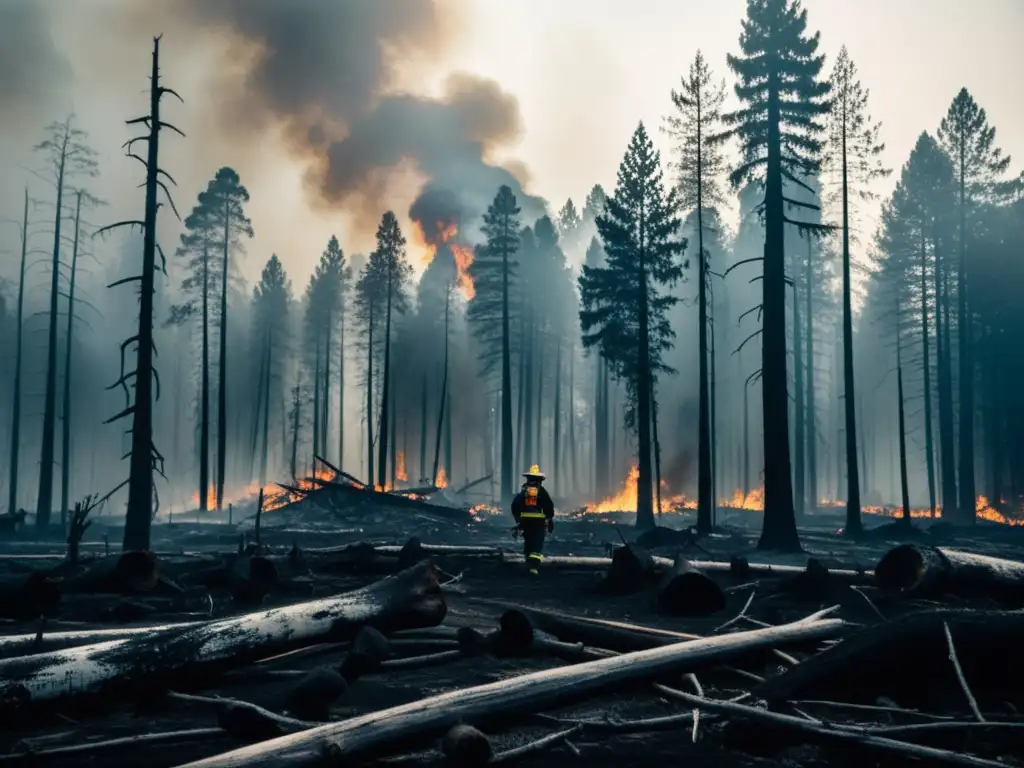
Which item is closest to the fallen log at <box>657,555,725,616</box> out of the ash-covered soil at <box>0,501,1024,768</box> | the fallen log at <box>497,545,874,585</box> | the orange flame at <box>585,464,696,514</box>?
the ash-covered soil at <box>0,501,1024,768</box>

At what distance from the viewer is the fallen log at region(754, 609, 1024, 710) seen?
492cm

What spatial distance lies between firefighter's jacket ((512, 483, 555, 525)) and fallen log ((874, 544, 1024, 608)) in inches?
217

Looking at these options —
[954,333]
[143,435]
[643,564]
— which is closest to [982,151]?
[954,333]

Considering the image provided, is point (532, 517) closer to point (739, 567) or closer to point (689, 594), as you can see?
point (739, 567)

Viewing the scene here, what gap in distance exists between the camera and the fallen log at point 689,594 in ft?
27.8

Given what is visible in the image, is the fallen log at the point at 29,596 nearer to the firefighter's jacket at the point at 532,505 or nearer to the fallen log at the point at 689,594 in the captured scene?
the firefighter's jacket at the point at 532,505

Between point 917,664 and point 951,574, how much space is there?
3228mm

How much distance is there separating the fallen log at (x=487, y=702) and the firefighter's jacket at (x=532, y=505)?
640 cm

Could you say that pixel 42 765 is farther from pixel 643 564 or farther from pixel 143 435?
pixel 143 435

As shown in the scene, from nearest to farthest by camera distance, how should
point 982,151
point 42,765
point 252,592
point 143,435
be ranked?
point 42,765
point 252,592
point 143,435
point 982,151

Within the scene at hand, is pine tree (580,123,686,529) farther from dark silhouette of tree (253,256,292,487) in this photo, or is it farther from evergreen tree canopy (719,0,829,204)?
dark silhouette of tree (253,256,292,487)

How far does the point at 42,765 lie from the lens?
13.2ft

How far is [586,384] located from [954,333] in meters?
30.0

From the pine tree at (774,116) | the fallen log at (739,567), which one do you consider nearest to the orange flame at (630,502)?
the pine tree at (774,116)
